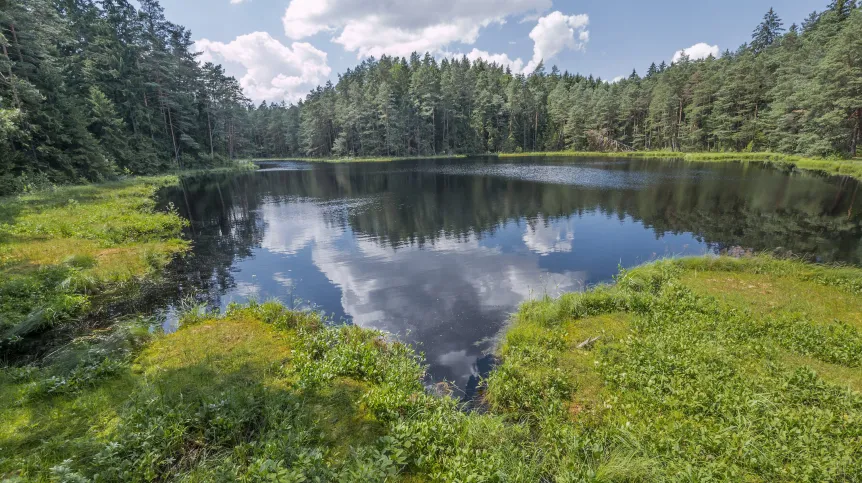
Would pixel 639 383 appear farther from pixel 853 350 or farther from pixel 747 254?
pixel 747 254

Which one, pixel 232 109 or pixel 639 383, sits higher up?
pixel 232 109

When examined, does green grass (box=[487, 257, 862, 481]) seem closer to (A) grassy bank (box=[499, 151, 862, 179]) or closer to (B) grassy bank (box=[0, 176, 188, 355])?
(B) grassy bank (box=[0, 176, 188, 355])

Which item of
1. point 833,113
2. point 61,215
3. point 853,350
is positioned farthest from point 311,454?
point 833,113

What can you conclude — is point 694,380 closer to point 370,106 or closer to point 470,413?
point 470,413

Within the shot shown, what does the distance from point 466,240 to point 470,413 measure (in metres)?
14.9

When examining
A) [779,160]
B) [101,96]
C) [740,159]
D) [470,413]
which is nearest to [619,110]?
[740,159]

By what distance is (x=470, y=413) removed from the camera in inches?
271

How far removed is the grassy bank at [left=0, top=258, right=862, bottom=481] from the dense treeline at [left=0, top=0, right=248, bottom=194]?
87.0 feet

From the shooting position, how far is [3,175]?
27.3m

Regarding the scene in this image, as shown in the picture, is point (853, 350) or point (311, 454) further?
point (853, 350)

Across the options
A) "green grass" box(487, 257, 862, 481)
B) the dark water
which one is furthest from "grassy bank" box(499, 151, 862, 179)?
"green grass" box(487, 257, 862, 481)

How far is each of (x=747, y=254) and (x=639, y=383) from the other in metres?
12.4

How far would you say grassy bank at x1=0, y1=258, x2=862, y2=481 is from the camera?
5148 mm

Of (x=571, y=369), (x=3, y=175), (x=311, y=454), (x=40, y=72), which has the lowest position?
(x=571, y=369)
